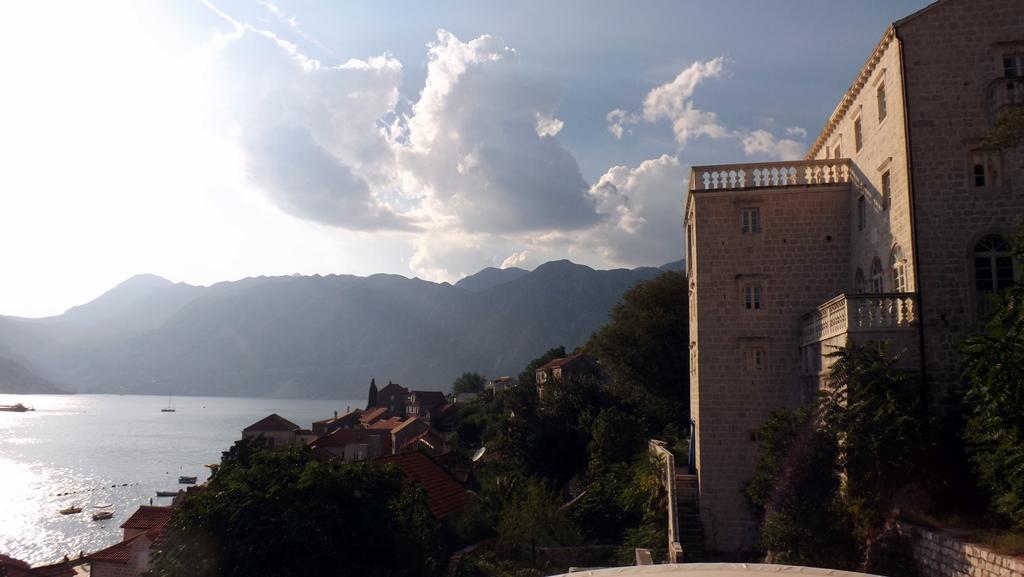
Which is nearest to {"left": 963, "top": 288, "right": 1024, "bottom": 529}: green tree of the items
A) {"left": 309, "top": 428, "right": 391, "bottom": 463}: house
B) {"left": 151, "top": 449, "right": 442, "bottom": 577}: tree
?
{"left": 151, "top": 449, "right": 442, "bottom": 577}: tree

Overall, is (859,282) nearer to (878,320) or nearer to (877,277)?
(877,277)

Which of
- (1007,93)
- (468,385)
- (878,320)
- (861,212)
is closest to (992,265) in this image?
(878,320)

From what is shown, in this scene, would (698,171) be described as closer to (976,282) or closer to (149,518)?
(976,282)

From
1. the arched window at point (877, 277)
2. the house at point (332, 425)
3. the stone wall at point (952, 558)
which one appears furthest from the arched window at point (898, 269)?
the house at point (332, 425)

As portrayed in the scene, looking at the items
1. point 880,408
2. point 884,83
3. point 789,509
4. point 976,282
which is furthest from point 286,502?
point 884,83

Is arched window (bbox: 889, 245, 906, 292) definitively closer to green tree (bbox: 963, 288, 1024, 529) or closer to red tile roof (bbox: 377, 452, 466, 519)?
green tree (bbox: 963, 288, 1024, 529)

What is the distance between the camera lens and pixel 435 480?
104ft

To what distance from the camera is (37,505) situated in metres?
78.3

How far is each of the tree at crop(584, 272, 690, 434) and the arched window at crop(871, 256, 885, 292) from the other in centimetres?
1515

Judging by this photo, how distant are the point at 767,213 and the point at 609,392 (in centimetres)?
1700

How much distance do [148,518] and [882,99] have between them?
120 ft

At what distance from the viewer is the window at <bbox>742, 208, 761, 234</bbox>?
20.7 m

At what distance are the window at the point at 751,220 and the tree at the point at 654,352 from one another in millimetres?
13982

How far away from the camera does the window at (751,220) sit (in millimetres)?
20672
